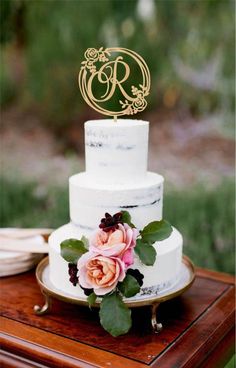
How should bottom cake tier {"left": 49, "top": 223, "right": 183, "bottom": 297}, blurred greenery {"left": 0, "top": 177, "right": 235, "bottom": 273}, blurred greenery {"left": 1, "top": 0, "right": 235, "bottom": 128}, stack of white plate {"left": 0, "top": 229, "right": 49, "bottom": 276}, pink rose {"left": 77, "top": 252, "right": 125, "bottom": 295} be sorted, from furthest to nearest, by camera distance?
blurred greenery {"left": 1, "top": 0, "right": 235, "bottom": 128}, blurred greenery {"left": 0, "top": 177, "right": 235, "bottom": 273}, stack of white plate {"left": 0, "top": 229, "right": 49, "bottom": 276}, bottom cake tier {"left": 49, "top": 223, "right": 183, "bottom": 297}, pink rose {"left": 77, "top": 252, "right": 125, "bottom": 295}

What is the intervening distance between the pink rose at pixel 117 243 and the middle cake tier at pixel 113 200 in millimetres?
75

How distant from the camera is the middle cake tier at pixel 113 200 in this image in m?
0.92

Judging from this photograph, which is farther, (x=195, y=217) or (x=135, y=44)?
(x=135, y=44)

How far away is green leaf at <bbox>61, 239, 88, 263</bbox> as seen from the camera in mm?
877

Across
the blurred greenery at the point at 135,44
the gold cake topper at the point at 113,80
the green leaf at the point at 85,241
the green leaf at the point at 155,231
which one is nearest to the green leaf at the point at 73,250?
the green leaf at the point at 85,241

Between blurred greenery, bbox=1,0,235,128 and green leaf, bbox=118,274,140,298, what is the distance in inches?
86.2

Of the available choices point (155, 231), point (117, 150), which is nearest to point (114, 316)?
point (155, 231)

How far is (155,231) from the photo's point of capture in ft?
2.89

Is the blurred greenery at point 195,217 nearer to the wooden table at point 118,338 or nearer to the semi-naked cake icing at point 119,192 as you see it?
the wooden table at point 118,338

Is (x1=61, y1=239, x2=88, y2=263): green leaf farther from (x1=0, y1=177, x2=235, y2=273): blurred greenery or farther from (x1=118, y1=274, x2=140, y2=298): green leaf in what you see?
(x1=0, y1=177, x2=235, y2=273): blurred greenery

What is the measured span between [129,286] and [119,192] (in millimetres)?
178

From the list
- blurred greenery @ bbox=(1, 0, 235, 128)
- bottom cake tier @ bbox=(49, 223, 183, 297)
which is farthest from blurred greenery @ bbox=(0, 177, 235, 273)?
blurred greenery @ bbox=(1, 0, 235, 128)

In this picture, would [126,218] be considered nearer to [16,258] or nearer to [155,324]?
[155,324]

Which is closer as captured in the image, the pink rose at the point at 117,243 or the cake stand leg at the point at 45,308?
the pink rose at the point at 117,243
